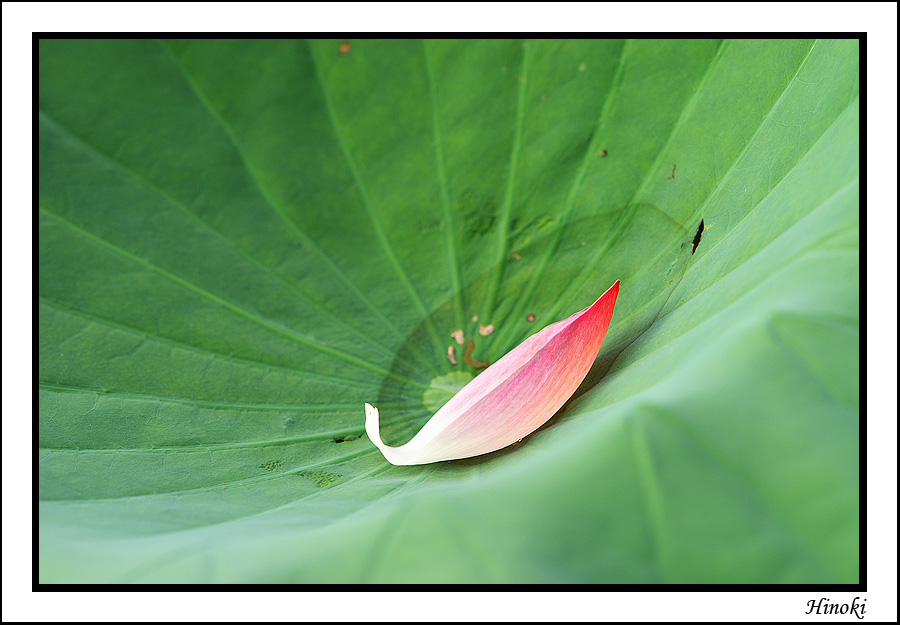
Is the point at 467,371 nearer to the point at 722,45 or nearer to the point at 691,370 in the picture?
the point at 691,370

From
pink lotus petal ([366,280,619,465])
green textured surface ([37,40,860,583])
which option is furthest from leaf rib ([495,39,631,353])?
pink lotus petal ([366,280,619,465])

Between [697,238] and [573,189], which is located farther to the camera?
[573,189]

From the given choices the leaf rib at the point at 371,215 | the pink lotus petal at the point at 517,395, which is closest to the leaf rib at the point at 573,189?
the leaf rib at the point at 371,215

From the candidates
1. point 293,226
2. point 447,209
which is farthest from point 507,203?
point 293,226

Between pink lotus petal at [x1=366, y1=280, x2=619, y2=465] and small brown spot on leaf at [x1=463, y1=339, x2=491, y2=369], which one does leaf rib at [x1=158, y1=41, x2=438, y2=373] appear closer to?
small brown spot on leaf at [x1=463, y1=339, x2=491, y2=369]

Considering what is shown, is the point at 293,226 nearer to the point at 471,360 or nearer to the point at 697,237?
the point at 471,360
